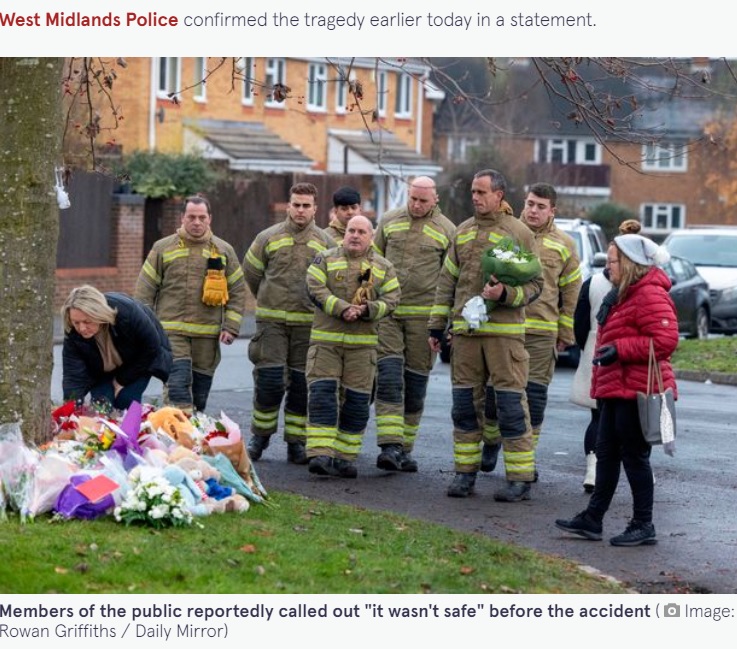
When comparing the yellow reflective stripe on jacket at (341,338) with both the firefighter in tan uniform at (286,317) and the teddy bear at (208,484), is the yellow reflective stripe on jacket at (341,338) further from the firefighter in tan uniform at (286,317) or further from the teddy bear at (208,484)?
the teddy bear at (208,484)

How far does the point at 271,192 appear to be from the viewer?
32406 mm

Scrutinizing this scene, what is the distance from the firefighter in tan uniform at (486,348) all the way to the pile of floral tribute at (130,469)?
161 cm

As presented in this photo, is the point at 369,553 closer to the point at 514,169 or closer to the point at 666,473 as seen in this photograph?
the point at 666,473

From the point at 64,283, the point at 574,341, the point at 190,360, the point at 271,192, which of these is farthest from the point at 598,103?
the point at 271,192

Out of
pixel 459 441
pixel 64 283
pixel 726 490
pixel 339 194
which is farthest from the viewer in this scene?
pixel 64 283

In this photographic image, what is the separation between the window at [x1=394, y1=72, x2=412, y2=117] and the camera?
53594 mm

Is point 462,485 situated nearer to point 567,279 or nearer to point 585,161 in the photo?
point 567,279

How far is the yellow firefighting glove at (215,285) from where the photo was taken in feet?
38.9

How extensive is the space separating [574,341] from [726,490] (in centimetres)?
149

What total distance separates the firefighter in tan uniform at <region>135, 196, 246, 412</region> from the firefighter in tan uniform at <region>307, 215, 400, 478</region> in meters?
0.86

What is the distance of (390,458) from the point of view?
11.8 m

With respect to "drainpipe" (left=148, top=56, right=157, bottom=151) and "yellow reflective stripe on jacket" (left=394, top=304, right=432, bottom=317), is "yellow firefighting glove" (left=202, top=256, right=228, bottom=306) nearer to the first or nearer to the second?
"yellow reflective stripe on jacket" (left=394, top=304, right=432, bottom=317)

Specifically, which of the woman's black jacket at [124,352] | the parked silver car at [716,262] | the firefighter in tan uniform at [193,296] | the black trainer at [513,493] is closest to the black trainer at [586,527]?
the black trainer at [513,493]

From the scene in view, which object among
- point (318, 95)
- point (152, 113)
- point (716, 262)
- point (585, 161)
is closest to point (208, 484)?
point (716, 262)
